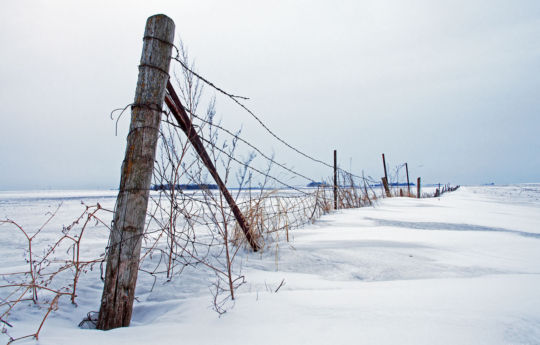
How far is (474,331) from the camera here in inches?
40.7

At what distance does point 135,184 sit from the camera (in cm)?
138

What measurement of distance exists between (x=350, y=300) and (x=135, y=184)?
1230 mm

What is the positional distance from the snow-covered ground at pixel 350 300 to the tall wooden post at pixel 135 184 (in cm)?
13

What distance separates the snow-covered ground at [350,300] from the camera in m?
1.09

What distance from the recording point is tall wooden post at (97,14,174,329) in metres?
1.35

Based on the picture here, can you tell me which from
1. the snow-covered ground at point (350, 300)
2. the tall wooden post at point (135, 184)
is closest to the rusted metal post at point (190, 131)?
the tall wooden post at point (135, 184)

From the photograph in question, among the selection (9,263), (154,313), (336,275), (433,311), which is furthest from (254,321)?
(9,263)

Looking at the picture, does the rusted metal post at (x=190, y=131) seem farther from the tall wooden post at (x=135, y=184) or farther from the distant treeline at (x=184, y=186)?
the tall wooden post at (x=135, y=184)

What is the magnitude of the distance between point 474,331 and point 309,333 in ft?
2.00

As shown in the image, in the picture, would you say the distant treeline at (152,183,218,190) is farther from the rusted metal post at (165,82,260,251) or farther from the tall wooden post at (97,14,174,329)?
the tall wooden post at (97,14,174,329)

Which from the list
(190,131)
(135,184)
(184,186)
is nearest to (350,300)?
(135,184)

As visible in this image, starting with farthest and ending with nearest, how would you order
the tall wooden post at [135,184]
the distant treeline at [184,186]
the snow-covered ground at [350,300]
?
1. the distant treeline at [184,186]
2. the tall wooden post at [135,184]
3. the snow-covered ground at [350,300]

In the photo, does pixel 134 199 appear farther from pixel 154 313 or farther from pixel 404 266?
pixel 404 266

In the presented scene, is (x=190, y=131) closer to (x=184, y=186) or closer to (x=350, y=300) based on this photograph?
(x=184, y=186)
